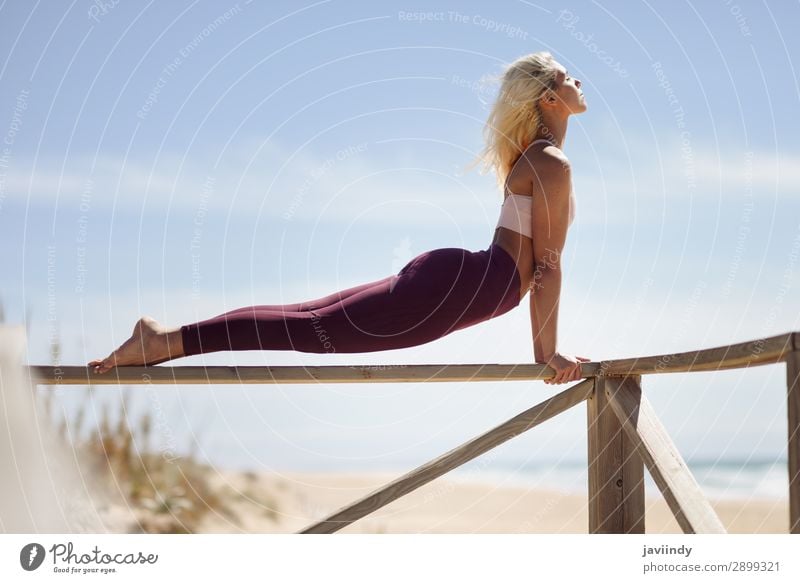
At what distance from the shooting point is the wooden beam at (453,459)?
2.87 metres

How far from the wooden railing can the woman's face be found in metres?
1.22

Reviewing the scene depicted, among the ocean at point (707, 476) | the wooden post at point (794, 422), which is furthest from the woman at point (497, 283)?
the ocean at point (707, 476)

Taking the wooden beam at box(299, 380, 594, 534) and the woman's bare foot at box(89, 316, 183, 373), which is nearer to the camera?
the wooden beam at box(299, 380, 594, 534)

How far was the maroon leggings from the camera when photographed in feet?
10.7

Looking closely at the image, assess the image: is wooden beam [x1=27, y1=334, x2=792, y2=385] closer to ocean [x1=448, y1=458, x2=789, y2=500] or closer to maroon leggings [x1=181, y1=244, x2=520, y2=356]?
maroon leggings [x1=181, y1=244, x2=520, y2=356]

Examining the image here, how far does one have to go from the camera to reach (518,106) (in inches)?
148

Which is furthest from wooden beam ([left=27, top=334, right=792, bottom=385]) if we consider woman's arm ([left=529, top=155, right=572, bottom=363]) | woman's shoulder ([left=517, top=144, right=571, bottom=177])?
woman's shoulder ([left=517, top=144, right=571, bottom=177])

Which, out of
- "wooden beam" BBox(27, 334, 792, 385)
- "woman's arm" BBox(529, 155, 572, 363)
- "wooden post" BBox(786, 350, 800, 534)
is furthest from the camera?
"woman's arm" BBox(529, 155, 572, 363)

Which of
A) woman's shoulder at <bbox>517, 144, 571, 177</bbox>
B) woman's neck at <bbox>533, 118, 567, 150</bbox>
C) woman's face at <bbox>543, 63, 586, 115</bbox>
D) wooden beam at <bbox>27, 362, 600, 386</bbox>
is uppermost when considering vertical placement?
woman's face at <bbox>543, 63, 586, 115</bbox>

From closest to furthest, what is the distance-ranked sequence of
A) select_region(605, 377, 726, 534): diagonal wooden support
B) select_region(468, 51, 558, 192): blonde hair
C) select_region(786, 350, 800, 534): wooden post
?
1. select_region(786, 350, 800, 534): wooden post
2. select_region(605, 377, 726, 534): diagonal wooden support
3. select_region(468, 51, 558, 192): blonde hair
